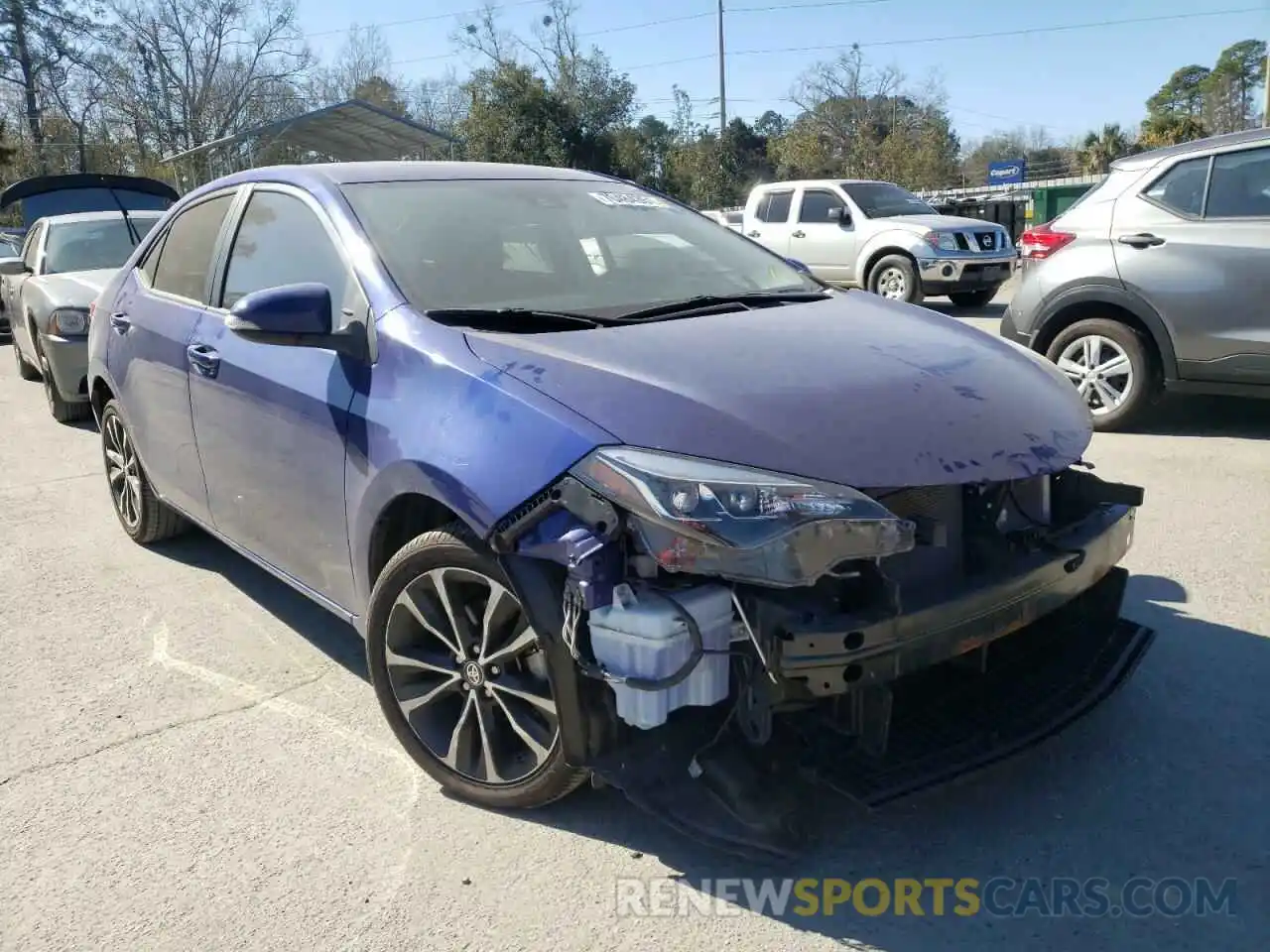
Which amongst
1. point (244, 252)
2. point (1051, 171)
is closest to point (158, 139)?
point (1051, 171)

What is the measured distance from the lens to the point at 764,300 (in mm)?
3416

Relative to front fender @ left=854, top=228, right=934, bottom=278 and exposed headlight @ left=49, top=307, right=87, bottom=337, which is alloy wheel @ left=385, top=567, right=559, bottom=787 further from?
front fender @ left=854, top=228, right=934, bottom=278

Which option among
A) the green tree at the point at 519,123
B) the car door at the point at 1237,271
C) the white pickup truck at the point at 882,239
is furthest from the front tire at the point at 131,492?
the green tree at the point at 519,123

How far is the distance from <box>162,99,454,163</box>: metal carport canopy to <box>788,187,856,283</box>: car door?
524 inches

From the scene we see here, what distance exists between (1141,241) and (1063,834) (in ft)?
15.7

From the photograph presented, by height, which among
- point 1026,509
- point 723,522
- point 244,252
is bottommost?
point 1026,509

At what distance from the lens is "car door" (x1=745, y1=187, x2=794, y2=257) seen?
14.5 meters

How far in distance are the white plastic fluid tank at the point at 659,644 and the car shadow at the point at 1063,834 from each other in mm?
449

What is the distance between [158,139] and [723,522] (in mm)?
50747

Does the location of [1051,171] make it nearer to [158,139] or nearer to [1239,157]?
[158,139]

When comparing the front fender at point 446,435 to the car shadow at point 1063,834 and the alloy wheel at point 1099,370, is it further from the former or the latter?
the alloy wheel at point 1099,370

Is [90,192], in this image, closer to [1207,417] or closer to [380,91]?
[1207,417]

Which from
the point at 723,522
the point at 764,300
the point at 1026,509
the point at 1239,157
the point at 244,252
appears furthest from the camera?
the point at 1239,157

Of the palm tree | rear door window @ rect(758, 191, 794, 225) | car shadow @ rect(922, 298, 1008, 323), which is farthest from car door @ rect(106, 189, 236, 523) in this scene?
the palm tree
